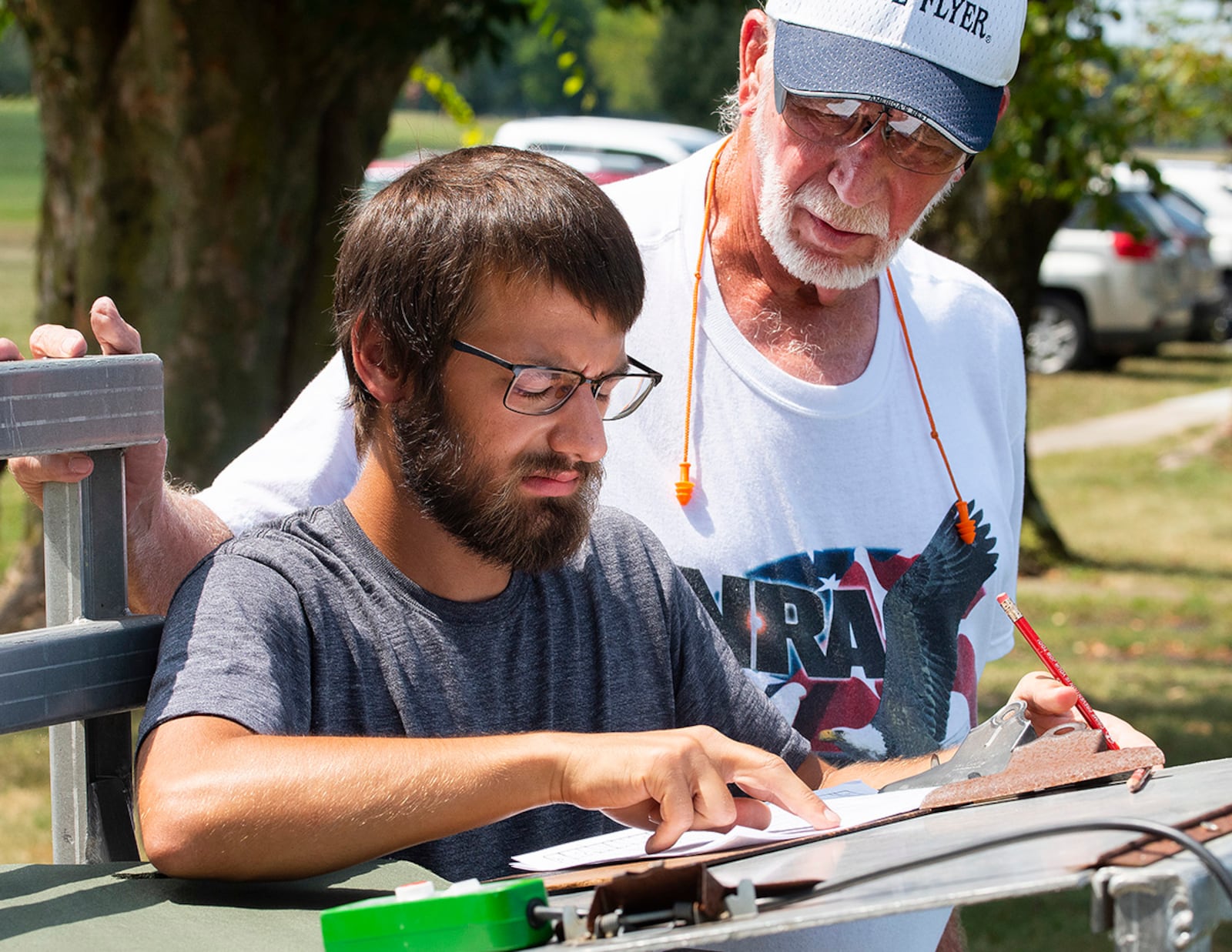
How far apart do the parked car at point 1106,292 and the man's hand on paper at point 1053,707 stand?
620 inches

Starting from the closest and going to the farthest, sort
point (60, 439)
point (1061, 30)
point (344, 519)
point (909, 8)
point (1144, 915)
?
point (1144, 915) < point (60, 439) < point (344, 519) < point (909, 8) < point (1061, 30)

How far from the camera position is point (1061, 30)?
779 cm

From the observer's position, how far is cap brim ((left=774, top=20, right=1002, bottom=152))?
90.8 inches

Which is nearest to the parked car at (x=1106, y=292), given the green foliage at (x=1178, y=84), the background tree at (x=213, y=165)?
the green foliage at (x=1178, y=84)

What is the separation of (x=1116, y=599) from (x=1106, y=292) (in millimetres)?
9047

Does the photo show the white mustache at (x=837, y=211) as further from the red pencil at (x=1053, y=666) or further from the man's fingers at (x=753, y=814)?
the man's fingers at (x=753, y=814)

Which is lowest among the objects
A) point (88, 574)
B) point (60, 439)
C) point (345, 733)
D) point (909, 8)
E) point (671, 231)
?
point (345, 733)

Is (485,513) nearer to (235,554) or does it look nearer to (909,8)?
(235,554)

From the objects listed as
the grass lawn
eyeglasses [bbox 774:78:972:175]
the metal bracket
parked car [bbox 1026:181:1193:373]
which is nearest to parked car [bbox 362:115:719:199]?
parked car [bbox 1026:181:1193:373]

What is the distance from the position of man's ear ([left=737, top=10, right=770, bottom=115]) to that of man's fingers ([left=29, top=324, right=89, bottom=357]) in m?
1.20

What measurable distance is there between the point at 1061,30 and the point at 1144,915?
729 centimetres

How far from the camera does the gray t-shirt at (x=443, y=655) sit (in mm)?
1630

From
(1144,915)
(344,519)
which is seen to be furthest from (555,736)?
(1144,915)

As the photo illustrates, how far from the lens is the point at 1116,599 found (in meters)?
9.38
